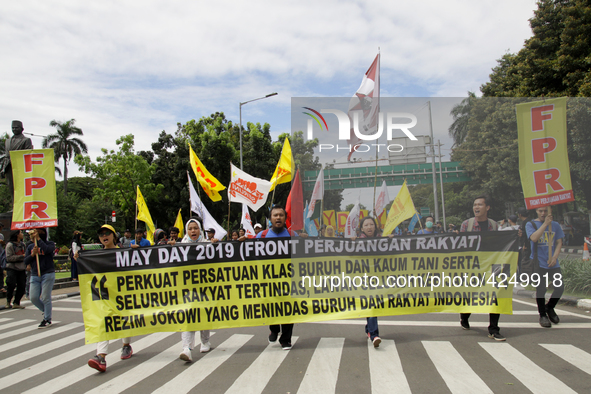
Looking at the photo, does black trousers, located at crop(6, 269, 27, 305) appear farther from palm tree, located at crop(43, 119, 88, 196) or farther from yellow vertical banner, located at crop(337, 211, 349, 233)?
palm tree, located at crop(43, 119, 88, 196)

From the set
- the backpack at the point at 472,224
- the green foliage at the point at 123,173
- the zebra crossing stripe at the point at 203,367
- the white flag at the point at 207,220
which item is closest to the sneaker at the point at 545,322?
the backpack at the point at 472,224

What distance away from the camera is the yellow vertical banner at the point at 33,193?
25.7 feet

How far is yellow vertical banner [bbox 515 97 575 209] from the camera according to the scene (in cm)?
640


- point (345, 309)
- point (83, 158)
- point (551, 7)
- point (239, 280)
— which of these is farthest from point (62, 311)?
point (83, 158)

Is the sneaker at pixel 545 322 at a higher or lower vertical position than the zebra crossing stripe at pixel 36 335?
higher

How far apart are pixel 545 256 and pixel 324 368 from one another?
12.9ft

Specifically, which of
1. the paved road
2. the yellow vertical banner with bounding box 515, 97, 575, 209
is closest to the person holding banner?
the paved road

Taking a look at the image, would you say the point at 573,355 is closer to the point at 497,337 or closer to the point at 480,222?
the point at 497,337

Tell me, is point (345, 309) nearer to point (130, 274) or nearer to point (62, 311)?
point (130, 274)

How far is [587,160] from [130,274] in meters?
15.1

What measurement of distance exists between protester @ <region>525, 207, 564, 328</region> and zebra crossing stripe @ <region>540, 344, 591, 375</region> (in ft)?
3.51

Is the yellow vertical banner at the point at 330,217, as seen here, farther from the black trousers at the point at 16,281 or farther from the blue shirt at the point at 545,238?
the blue shirt at the point at 545,238

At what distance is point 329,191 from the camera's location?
51.8ft

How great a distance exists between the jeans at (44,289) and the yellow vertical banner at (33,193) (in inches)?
37.8
